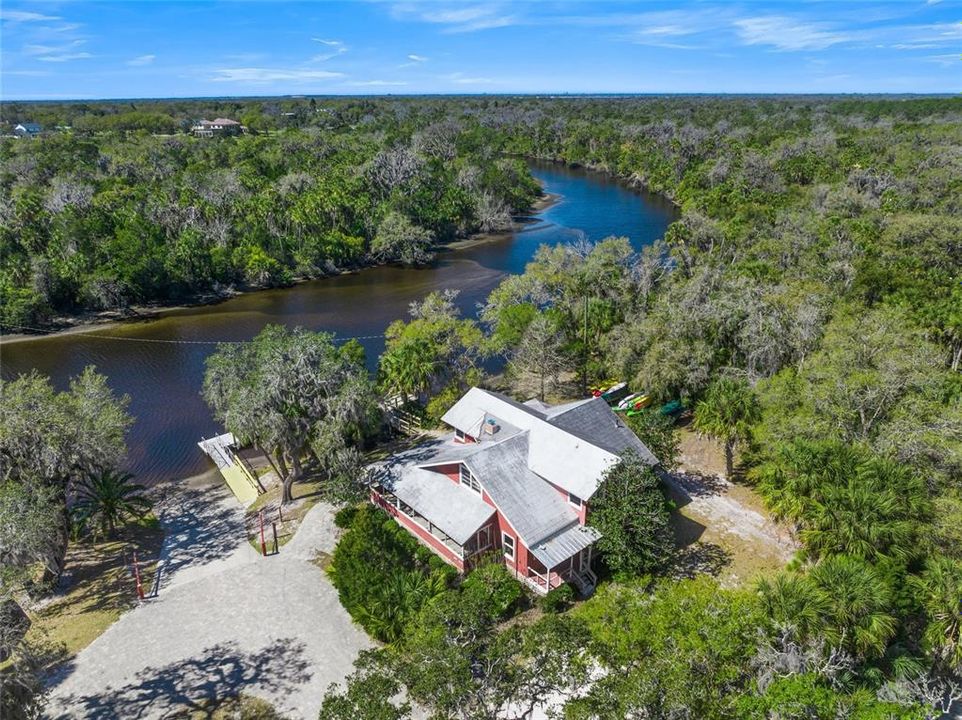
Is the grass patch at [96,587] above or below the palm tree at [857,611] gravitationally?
below

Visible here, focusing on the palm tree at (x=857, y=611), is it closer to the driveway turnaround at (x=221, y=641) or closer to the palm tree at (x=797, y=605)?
the palm tree at (x=797, y=605)

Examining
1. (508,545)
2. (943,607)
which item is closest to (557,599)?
(508,545)

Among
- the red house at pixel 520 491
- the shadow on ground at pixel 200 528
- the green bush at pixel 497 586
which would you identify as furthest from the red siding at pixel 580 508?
the shadow on ground at pixel 200 528

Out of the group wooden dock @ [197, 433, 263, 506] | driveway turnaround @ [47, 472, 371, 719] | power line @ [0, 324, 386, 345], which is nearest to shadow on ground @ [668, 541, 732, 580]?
driveway turnaround @ [47, 472, 371, 719]

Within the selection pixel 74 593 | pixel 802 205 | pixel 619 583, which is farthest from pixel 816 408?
pixel 802 205

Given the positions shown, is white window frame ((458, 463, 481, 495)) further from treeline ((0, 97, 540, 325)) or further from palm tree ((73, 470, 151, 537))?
treeline ((0, 97, 540, 325))

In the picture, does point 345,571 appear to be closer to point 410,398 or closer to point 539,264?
point 410,398

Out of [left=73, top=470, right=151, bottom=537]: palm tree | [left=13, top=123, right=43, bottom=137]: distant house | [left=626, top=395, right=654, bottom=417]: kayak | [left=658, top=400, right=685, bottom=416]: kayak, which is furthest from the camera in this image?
[left=13, top=123, right=43, bottom=137]: distant house

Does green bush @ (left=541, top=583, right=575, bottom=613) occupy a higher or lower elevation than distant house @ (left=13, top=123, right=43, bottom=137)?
lower
